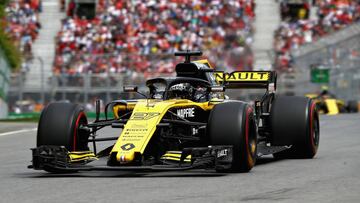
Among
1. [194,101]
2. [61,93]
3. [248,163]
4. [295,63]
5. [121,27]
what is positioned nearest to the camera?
[248,163]

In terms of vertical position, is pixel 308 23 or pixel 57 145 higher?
pixel 308 23

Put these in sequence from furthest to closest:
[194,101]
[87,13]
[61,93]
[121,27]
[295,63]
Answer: [87,13], [121,27], [295,63], [61,93], [194,101]

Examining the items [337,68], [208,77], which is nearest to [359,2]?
[337,68]

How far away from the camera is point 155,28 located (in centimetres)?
3591

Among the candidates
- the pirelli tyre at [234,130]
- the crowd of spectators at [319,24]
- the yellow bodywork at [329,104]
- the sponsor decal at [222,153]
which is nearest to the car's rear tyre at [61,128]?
the pirelli tyre at [234,130]

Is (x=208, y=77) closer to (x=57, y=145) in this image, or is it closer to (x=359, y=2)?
(x=57, y=145)

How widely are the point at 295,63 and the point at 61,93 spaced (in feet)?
27.2

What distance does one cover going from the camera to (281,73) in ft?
110

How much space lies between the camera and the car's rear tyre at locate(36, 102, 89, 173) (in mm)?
10961

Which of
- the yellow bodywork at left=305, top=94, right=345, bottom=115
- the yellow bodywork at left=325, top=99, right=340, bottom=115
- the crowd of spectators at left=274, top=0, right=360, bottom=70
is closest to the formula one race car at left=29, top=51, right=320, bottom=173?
the yellow bodywork at left=305, top=94, right=345, bottom=115

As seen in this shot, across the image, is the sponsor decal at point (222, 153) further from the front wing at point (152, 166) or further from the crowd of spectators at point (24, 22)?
the crowd of spectators at point (24, 22)

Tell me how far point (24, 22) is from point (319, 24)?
1146cm

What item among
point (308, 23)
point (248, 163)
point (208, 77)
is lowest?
point (248, 163)

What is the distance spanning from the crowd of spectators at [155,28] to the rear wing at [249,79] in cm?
1996
